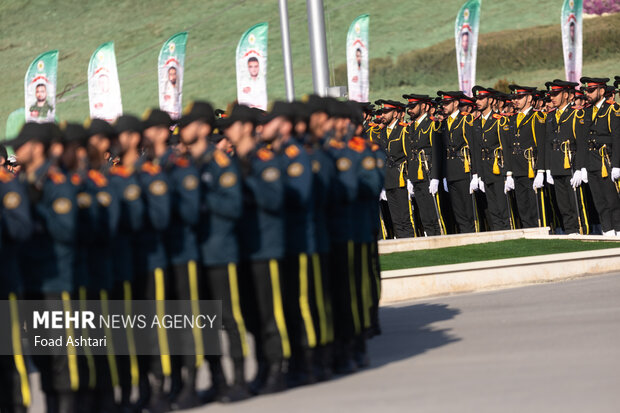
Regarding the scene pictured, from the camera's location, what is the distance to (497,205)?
19328mm

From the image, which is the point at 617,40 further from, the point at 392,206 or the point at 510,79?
the point at 392,206

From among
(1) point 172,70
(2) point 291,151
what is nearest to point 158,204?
(2) point 291,151

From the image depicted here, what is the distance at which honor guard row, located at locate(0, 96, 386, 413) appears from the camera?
762 centimetres

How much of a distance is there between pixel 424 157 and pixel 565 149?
2.15 metres

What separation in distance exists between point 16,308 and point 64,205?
0.69 metres

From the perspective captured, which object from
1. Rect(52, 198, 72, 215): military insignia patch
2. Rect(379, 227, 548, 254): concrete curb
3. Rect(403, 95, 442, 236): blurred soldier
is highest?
Rect(403, 95, 442, 236): blurred soldier

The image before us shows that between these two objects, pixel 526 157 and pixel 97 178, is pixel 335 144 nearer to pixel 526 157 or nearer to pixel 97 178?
pixel 97 178

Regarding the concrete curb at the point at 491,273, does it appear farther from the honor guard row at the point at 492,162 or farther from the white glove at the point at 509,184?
the white glove at the point at 509,184

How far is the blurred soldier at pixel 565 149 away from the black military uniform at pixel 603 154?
139mm

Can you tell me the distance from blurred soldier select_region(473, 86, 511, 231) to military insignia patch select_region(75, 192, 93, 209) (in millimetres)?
12131

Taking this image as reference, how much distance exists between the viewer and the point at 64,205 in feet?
24.5

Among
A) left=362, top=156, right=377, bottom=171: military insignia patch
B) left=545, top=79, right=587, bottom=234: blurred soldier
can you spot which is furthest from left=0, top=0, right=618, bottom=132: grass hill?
left=362, top=156, right=377, bottom=171: military insignia patch

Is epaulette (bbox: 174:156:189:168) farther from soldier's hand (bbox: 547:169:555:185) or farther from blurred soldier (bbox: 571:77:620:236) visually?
soldier's hand (bbox: 547:169:555:185)

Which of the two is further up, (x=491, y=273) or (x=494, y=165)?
(x=494, y=165)
